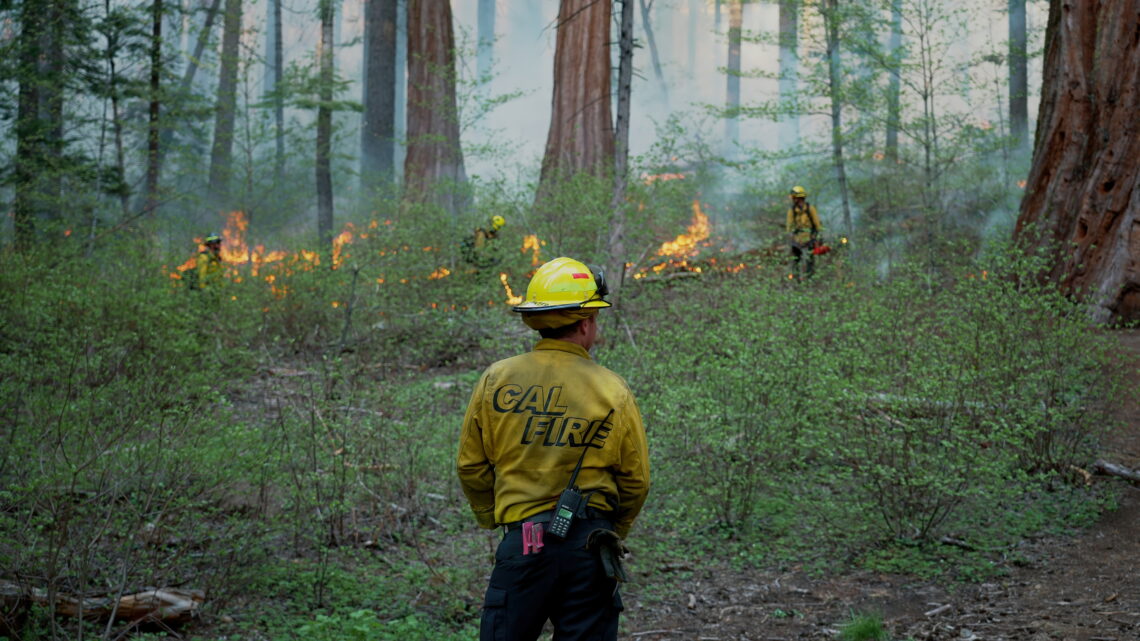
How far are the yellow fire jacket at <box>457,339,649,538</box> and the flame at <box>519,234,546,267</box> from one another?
9.30 metres

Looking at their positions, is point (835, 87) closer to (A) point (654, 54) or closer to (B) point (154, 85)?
(B) point (154, 85)

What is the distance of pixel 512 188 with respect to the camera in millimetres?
13734

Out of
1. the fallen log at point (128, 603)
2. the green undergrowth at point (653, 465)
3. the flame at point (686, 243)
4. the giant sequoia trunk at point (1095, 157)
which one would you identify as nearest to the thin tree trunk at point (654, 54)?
the flame at point (686, 243)

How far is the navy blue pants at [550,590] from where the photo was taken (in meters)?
2.70

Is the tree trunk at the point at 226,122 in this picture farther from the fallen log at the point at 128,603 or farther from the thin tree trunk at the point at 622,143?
the fallen log at the point at 128,603

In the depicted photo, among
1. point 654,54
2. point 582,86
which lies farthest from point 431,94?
point 654,54

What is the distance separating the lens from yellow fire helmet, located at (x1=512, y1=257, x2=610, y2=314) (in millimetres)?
2840

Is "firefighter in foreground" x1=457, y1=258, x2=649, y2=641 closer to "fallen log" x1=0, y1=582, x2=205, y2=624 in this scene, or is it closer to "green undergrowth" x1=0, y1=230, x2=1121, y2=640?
"green undergrowth" x1=0, y1=230, x2=1121, y2=640

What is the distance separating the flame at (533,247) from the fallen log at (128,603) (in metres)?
7.89

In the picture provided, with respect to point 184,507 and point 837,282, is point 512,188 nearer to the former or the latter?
point 837,282

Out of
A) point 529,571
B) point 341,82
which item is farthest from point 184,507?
point 341,82

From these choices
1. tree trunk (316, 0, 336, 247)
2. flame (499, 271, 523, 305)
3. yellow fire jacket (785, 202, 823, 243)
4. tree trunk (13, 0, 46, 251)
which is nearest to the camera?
flame (499, 271, 523, 305)

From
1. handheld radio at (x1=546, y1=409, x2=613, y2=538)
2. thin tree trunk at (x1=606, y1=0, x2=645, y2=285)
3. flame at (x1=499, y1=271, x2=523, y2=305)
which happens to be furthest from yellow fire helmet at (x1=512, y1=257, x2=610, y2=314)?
thin tree trunk at (x1=606, y1=0, x2=645, y2=285)

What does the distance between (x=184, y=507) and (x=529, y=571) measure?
3.04 m
